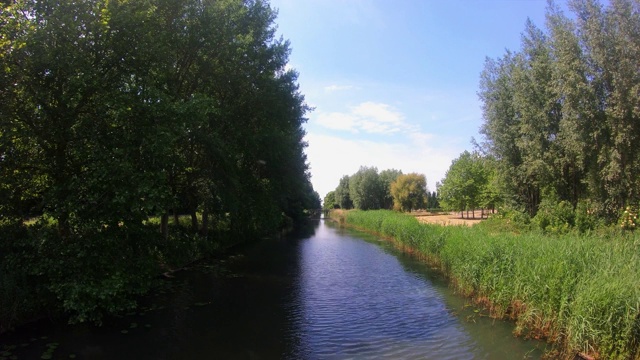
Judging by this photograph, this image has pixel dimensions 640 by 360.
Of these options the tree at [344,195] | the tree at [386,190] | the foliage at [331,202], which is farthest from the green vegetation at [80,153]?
the foliage at [331,202]

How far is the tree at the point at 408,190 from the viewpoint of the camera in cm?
6538

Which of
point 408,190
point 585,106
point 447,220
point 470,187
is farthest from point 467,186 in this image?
point 585,106

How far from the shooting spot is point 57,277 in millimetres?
10148

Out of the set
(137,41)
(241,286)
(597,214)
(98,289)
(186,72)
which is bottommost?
(241,286)

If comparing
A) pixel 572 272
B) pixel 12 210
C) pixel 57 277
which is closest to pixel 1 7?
pixel 12 210

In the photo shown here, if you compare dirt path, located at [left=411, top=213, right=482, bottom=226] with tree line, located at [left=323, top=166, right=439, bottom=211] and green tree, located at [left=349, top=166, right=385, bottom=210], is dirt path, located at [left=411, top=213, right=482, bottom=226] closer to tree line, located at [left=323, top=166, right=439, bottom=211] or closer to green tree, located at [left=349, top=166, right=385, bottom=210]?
tree line, located at [left=323, top=166, right=439, bottom=211]

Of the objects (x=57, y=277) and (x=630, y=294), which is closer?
(x=630, y=294)

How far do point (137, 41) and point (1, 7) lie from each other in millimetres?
3188

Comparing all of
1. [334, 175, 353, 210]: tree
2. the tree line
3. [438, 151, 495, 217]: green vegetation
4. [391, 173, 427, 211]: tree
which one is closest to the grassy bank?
[438, 151, 495, 217]: green vegetation

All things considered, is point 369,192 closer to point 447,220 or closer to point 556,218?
point 447,220

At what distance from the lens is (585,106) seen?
1812 cm

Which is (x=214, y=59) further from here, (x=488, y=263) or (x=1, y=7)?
(x=488, y=263)

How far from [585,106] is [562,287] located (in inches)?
491

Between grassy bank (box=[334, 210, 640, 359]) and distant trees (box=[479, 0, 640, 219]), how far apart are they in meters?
7.18
